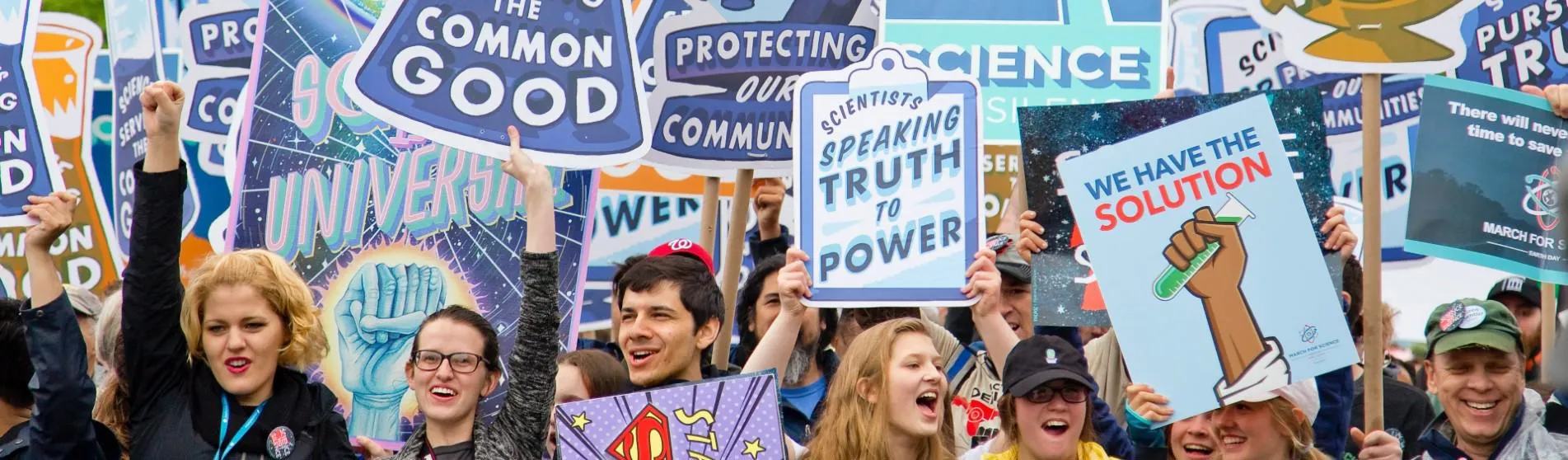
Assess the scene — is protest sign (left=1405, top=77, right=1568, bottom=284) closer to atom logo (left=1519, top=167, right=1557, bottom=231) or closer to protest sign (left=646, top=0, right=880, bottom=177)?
atom logo (left=1519, top=167, right=1557, bottom=231)

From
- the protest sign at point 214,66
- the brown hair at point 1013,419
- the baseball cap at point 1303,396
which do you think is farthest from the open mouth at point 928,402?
the protest sign at point 214,66

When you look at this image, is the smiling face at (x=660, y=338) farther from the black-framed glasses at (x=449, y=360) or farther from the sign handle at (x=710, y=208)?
the sign handle at (x=710, y=208)

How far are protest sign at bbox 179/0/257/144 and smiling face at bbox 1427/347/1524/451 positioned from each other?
5.04 m

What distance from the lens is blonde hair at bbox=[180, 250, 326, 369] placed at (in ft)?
13.6

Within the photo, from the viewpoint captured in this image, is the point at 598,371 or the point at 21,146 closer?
the point at 598,371

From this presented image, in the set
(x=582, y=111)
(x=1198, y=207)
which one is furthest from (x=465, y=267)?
(x=1198, y=207)

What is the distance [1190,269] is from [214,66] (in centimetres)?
468

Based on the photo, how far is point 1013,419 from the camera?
450 cm

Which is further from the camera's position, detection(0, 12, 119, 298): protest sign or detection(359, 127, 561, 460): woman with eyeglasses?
detection(0, 12, 119, 298): protest sign

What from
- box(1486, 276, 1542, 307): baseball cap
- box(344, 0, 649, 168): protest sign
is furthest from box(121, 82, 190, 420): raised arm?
box(1486, 276, 1542, 307): baseball cap

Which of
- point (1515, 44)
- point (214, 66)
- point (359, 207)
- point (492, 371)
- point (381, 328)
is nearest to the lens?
point (492, 371)

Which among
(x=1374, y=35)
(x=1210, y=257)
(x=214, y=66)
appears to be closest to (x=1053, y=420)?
(x=1210, y=257)

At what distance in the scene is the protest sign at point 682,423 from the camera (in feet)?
13.7

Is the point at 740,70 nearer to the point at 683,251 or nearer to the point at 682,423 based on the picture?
the point at 683,251
